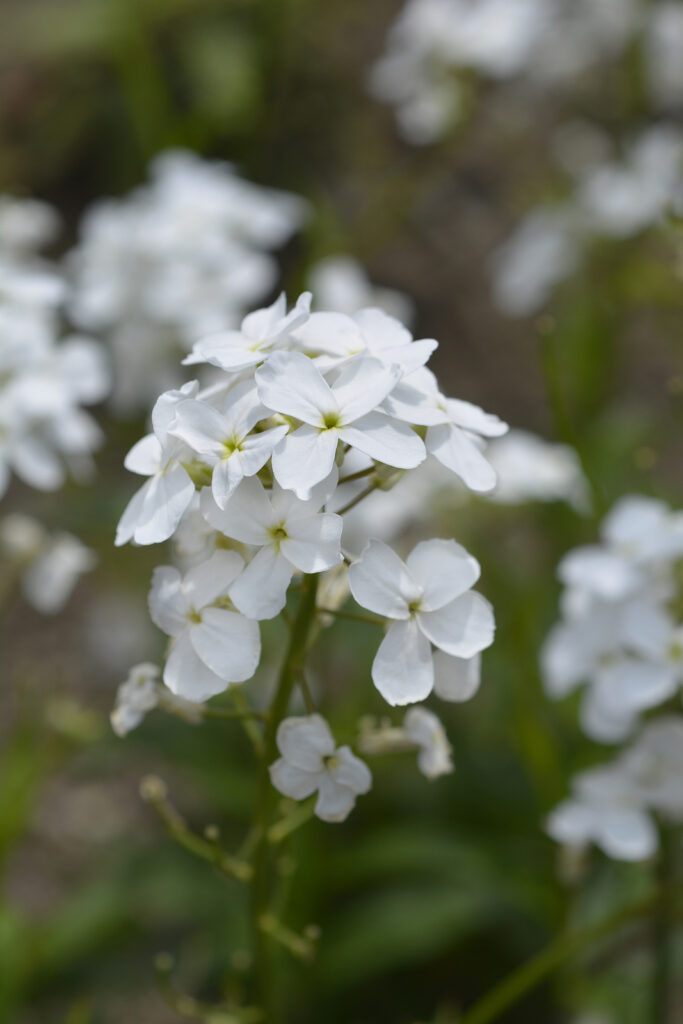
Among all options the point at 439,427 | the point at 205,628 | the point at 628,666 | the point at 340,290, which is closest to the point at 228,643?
the point at 205,628

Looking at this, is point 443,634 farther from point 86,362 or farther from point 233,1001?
point 86,362

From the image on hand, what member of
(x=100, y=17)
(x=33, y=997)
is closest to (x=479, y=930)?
(x=33, y=997)

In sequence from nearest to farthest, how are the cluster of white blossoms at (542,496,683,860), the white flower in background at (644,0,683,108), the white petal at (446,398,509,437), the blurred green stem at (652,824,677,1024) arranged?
the white petal at (446,398,509,437) → the cluster of white blossoms at (542,496,683,860) → the blurred green stem at (652,824,677,1024) → the white flower in background at (644,0,683,108)

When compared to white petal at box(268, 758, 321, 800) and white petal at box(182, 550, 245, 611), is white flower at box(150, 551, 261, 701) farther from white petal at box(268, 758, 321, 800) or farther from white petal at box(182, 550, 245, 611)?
white petal at box(268, 758, 321, 800)

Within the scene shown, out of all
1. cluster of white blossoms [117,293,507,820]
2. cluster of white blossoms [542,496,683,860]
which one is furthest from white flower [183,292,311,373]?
cluster of white blossoms [542,496,683,860]

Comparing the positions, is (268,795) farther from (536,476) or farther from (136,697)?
(536,476)

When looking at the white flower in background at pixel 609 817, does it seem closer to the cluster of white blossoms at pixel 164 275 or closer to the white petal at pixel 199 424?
the white petal at pixel 199 424

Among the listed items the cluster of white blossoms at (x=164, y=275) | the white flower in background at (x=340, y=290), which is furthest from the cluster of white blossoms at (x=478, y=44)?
the cluster of white blossoms at (x=164, y=275)

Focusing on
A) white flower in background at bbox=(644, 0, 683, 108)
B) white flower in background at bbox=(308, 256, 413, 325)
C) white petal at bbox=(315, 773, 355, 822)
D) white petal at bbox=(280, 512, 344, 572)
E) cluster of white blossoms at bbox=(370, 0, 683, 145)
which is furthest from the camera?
white flower in background at bbox=(644, 0, 683, 108)
